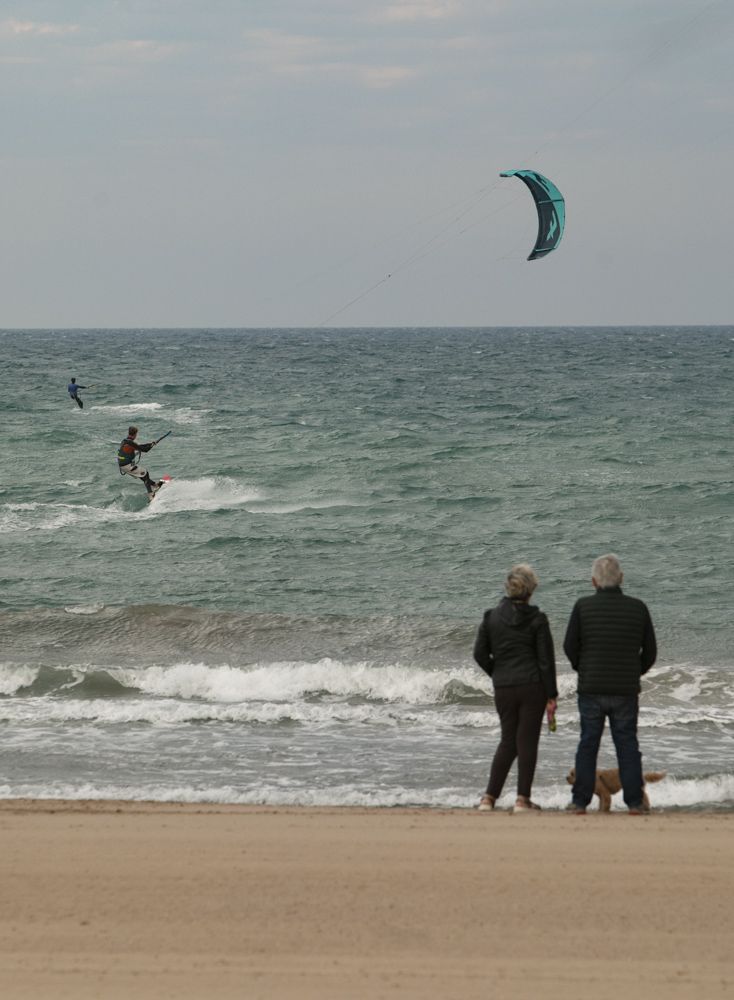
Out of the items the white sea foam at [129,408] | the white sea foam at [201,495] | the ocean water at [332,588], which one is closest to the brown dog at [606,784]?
the ocean water at [332,588]

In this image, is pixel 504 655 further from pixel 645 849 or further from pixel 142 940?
pixel 142 940

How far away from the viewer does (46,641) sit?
1330cm

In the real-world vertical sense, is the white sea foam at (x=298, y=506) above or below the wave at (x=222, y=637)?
above

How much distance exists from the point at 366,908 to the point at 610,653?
1979 mm

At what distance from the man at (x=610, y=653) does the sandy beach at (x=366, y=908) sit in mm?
503

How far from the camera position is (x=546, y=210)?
21516mm

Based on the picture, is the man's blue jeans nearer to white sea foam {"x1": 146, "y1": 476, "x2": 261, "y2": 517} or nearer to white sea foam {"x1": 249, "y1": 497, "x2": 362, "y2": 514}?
white sea foam {"x1": 249, "y1": 497, "x2": 362, "y2": 514}

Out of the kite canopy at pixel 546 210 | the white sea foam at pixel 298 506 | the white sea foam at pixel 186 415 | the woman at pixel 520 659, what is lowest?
the white sea foam at pixel 298 506

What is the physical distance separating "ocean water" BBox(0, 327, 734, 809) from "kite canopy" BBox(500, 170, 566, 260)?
175 inches

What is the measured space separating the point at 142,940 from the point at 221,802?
322cm

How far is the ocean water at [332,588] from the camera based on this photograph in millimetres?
8891

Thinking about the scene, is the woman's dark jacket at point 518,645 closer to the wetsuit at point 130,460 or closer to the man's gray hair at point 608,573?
the man's gray hair at point 608,573

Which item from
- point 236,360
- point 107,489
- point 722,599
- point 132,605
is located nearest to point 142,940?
point 132,605

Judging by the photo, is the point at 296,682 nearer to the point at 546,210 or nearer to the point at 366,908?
the point at 366,908
